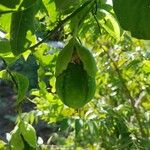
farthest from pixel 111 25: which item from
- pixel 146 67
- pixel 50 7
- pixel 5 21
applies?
pixel 146 67

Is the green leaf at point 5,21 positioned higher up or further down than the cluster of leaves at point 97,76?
higher up

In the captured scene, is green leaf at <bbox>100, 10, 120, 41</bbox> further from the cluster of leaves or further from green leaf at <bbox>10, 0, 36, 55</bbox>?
green leaf at <bbox>10, 0, 36, 55</bbox>

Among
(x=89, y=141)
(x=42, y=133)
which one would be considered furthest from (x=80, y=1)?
(x=42, y=133)

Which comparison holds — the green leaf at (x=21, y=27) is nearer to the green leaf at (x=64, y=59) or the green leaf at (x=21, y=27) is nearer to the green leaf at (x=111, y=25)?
the green leaf at (x=64, y=59)

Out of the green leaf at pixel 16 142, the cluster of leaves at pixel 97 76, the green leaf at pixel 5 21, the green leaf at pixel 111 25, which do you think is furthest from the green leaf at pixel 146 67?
the green leaf at pixel 5 21

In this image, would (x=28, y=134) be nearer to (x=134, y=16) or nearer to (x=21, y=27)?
(x=21, y=27)

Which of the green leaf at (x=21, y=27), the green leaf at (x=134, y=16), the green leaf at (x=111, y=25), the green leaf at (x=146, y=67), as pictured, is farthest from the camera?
the green leaf at (x=146, y=67)

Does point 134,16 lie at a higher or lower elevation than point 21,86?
higher

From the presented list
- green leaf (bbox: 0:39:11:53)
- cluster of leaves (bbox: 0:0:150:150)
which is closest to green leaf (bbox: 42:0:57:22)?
cluster of leaves (bbox: 0:0:150:150)
